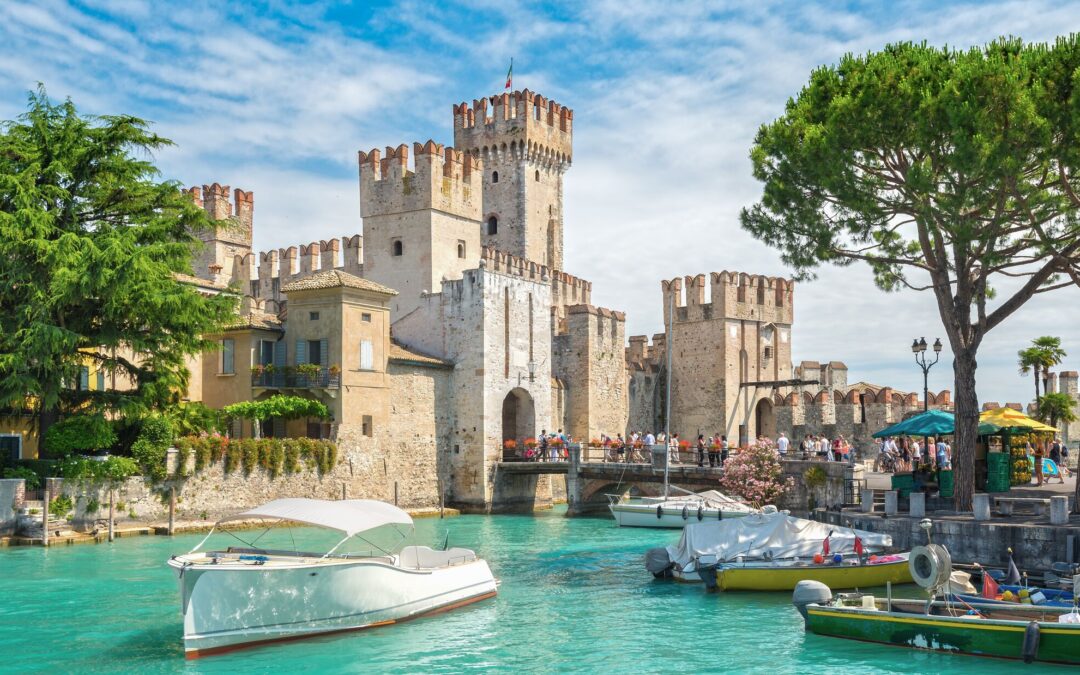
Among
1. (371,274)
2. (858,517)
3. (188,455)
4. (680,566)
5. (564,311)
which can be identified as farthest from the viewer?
(564,311)

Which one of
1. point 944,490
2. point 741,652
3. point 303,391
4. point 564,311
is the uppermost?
point 564,311

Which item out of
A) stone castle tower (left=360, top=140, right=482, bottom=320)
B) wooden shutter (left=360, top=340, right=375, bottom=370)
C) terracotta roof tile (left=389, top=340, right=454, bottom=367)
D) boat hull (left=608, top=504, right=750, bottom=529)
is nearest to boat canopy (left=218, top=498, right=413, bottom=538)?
boat hull (left=608, top=504, right=750, bottom=529)

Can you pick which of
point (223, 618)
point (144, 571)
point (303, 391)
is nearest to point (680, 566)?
point (223, 618)

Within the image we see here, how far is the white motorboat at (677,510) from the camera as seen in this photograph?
28703 mm

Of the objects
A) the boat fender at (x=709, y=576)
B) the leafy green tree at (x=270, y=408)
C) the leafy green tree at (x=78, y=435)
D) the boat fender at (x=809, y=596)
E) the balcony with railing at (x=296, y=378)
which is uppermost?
the balcony with railing at (x=296, y=378)

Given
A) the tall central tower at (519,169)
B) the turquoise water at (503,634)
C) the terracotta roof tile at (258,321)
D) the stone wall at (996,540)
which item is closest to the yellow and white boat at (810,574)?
the turquoise water at (503,634)

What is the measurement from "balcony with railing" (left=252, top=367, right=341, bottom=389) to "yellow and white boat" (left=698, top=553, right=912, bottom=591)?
1639 centimetres

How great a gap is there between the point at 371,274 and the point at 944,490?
75.8 feet

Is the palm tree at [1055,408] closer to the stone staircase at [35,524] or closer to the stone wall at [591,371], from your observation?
the stone wall at [591,371]

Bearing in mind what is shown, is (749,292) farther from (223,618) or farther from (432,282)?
(223,618)

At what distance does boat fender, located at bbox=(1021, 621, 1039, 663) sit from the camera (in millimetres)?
13461

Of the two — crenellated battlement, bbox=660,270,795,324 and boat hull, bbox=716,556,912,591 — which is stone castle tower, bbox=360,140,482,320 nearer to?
crenellated battlement, bbox=660,270,795,324

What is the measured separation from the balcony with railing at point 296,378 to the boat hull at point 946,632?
20299 millimetres

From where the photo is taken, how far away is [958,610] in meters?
14.6
